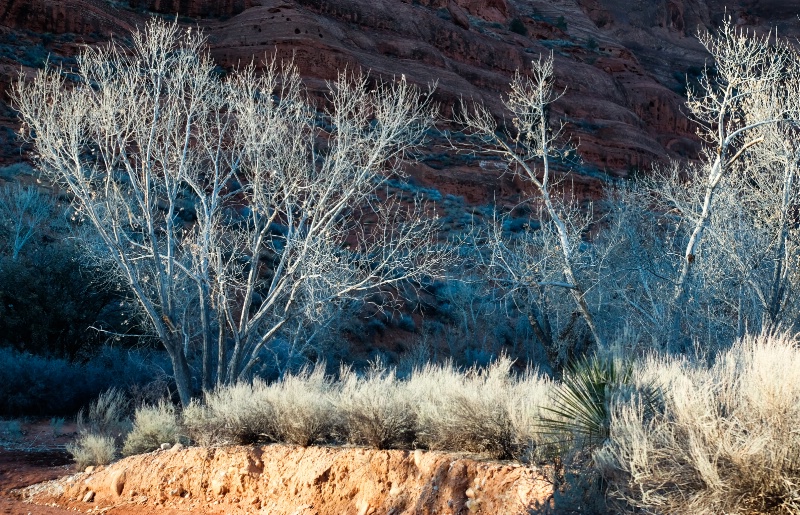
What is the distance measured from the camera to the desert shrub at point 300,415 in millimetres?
7902

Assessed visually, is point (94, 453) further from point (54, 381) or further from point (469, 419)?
point (469, 419)

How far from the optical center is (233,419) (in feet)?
27.6

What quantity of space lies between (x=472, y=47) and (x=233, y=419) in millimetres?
52903

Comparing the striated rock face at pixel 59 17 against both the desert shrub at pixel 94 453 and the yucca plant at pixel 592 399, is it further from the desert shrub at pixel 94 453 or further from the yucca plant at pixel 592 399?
the yucca plant at pixel 592 399

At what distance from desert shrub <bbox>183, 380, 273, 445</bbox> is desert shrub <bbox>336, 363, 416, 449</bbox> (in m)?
1.22

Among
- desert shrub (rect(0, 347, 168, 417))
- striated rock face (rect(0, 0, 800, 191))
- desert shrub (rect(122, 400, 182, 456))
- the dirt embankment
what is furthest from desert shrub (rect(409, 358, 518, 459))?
striated rock face (rect(0, 0, 800, 191))

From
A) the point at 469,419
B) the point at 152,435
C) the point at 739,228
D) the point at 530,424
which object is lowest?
the point at 152,435

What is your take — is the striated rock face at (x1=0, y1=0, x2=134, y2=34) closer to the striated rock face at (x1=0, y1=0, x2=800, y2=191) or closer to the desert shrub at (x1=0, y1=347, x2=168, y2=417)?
the striated rock face at (x1=0, y1=0, x2=800, y2=191)

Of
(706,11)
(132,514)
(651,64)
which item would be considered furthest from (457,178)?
(706,11)

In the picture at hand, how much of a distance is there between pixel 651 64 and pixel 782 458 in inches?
3090

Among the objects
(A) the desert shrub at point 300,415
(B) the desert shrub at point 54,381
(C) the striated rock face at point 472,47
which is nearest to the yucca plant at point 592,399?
(A) the desert shrub at point 300,415

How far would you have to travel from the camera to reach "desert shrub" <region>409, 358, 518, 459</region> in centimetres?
635

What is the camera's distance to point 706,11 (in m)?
86.5

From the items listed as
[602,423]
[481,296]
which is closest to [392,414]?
[602,423]
